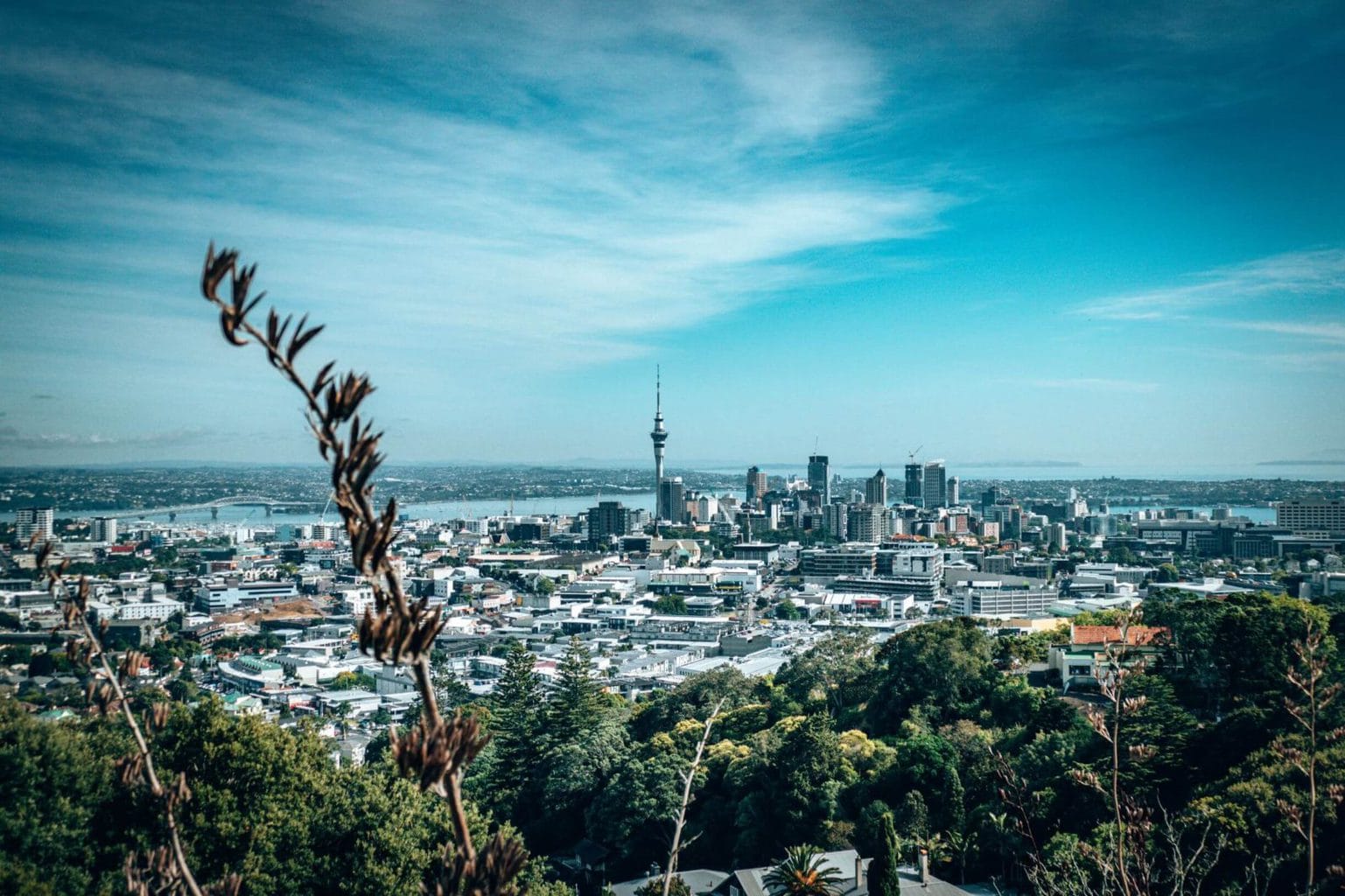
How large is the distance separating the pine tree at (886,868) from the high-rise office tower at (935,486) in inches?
3518

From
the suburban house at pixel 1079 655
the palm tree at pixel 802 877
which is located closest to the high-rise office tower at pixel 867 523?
the suburban house at pixel 1079 655

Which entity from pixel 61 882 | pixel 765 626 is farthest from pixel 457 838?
pixel 765 626

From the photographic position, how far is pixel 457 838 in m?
1.49

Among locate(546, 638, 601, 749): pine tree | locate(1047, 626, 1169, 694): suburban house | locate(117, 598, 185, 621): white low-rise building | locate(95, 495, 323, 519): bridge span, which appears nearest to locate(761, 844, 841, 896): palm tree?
locate(546, 638, 601, 749): pine tree

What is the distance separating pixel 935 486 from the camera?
96.8 metres

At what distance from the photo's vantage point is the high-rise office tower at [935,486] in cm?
9644

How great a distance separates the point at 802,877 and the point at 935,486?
90.5 metres

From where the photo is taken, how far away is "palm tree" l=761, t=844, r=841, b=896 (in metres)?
9.28

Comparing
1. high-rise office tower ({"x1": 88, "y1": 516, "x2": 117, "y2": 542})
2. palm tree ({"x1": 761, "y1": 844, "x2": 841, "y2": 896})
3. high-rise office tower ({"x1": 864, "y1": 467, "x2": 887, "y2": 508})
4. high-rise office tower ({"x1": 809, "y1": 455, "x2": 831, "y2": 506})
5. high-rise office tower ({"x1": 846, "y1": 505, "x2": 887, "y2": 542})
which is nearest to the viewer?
palm tree ({"x1": 761, "y1": 844, "x2": 841, "y2": 896})

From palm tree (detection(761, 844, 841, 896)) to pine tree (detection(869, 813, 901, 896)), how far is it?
1.26 feet

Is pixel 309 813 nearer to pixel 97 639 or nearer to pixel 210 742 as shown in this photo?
pixel 210 742

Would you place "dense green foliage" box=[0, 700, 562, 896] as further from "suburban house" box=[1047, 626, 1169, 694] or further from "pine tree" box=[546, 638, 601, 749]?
"suburban house" box=[1047, 626, 1169, 694]

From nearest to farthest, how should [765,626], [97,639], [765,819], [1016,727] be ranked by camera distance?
[97,639]
[765,819]
[1016,727]
[765,626]

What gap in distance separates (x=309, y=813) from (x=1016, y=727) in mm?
9257
